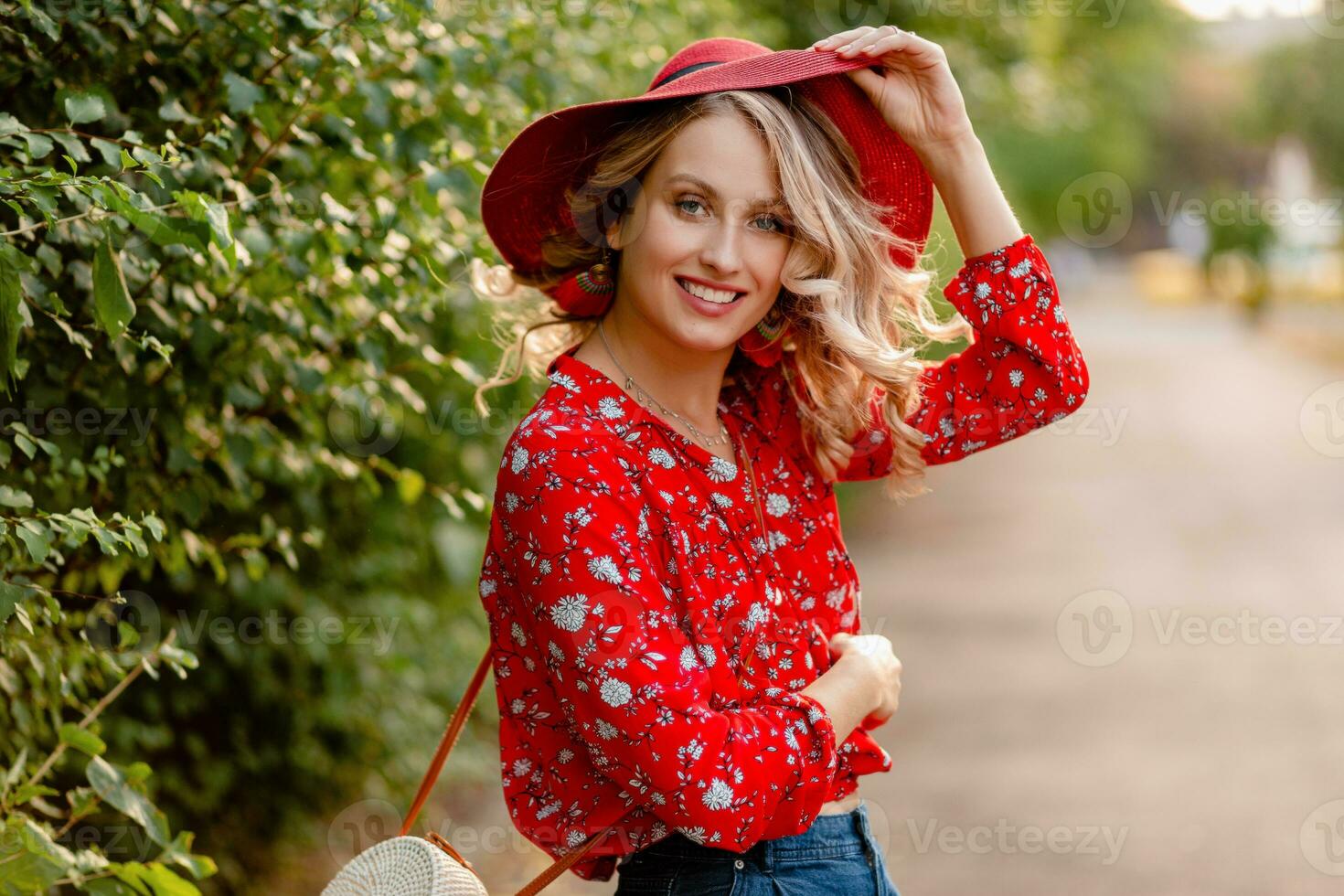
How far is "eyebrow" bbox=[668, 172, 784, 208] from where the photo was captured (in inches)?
84.7

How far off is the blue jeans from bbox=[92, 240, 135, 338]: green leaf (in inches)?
42.4

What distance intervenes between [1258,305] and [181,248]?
86.5 feet

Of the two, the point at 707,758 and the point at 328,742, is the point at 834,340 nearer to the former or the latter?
the point at 707,758

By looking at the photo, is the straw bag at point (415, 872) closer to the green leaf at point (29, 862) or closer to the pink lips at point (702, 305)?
the green leaf at point (29, 862)

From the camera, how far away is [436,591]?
16.6ft

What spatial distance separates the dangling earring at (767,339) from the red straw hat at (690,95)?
26 centimetres

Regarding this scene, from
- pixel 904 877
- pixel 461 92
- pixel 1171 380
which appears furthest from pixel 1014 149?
pixel 461 92

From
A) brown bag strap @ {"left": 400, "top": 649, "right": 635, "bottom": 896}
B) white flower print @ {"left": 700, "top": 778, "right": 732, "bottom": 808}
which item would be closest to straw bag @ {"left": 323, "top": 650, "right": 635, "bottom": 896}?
brown bag strap @ {"left": 400, "top": 649, "right": 635, "bottom": 896}

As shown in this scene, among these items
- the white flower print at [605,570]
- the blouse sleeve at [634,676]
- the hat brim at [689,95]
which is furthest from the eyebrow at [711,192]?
the white flower print at [605,570]

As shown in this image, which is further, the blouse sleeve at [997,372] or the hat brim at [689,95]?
the blouse sleeve at [997,372]

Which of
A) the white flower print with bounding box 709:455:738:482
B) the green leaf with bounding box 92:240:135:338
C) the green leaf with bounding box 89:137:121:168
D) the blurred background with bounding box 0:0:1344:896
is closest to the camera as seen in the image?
the green leaf with bounding box 92:240:135:338

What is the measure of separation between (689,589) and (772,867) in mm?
435

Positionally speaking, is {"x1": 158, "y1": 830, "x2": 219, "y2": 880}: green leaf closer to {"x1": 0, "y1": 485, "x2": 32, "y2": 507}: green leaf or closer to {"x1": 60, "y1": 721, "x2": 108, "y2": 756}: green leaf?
{"x1": 60, "y1": 721, "x2": 108, "y2": 756}: green leaf

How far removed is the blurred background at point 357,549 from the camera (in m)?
2.33
